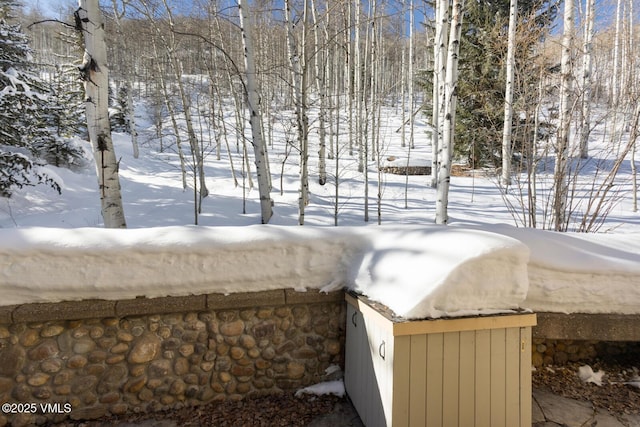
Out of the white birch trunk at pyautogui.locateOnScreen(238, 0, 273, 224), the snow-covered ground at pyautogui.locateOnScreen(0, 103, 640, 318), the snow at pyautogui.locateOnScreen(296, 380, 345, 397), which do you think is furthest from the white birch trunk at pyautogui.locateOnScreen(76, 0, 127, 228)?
the snow at pyautogui.locateOnScreen(296, 380, 345, 397)

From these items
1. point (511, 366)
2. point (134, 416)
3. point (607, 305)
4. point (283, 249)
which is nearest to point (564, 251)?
point (607, 305)

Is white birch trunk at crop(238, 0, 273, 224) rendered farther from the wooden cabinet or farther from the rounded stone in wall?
the wooden cabinet

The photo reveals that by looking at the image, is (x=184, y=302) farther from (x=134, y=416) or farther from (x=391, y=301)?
(x=391, y=301)

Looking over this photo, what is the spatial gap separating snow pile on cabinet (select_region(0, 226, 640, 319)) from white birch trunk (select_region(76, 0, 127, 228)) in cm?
175

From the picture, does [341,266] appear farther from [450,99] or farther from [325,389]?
[450,99]

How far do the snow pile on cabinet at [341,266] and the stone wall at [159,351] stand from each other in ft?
0.36

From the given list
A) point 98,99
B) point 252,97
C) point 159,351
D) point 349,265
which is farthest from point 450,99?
point 159,351

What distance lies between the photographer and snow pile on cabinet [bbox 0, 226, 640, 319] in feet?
6.86

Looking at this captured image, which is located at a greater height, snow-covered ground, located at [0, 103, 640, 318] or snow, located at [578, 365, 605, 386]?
snow-covered ground, located at [0, 103, 640, 318]


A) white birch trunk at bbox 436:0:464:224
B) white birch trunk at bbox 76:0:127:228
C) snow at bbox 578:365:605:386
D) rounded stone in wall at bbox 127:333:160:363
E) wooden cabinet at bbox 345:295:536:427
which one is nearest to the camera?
wooden cabinet at bbox 345:295:536:427

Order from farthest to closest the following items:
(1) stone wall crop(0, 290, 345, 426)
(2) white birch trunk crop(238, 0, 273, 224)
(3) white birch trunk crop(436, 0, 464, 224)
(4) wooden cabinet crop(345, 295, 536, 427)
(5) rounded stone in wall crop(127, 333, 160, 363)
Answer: (2) white birch trunk crop(238, 0, 273, 224), (3) white birch trunk crop(436, 0, 464, 224), (5) rounded stone in wall crop(127, 333, 160, 363), (1) stone wall crop(0, 290, 345, 426), (4) wooden cabinet crop(345, 295, 536, 427)

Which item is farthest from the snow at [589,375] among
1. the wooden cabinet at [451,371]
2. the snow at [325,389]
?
the snow at [325,389]

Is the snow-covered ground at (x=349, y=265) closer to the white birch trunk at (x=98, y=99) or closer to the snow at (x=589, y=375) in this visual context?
the snow at (x=589, y=375)

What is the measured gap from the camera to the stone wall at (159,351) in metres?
2.36
